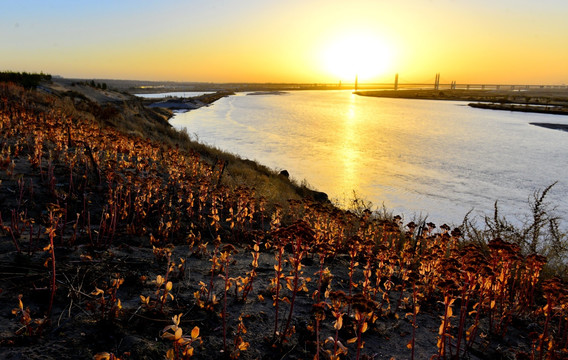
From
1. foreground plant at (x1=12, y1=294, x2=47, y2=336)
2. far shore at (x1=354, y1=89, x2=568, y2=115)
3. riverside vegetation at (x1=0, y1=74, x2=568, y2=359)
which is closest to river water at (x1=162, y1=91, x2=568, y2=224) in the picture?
riverside vegetation at (x1=0, y1=74, x2=568, y2=359)

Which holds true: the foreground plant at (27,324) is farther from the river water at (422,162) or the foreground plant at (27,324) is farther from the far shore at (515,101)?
the far shore at (515,101)

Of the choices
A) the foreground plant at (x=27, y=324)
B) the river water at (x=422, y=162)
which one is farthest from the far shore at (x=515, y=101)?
the foreground plant at (x=27, y=324)

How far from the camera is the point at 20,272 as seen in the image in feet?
11.6

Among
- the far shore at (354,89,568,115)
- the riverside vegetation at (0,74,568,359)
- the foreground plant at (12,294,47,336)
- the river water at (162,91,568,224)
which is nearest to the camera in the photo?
the foreground plant at (12,294,47,336)

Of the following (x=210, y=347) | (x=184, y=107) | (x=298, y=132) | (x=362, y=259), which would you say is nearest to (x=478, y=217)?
(x=362, y=259)

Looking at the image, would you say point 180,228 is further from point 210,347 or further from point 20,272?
point 210,347

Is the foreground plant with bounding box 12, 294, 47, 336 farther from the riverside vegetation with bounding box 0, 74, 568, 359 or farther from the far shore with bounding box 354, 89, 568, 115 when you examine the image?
the far shore with bounding box 354, 89, 568, 115

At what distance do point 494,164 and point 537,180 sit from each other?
343 cm

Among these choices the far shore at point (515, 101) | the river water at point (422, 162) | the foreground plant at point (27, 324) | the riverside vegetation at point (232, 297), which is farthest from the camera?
the far shore at point (515, 101)

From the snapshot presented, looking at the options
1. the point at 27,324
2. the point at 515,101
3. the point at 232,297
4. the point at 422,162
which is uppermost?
the point at 515,101

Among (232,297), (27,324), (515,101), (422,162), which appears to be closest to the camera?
(27,324)

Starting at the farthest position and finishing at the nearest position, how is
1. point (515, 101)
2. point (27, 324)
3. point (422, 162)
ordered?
point (515, 101), point (422, 162), point (27, 324)

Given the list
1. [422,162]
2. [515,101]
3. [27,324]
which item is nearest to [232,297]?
[27,324]

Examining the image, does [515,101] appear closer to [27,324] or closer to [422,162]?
[422,162]
